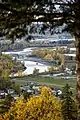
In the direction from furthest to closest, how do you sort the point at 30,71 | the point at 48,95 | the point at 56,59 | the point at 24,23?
the point at 56,59 → the point at 30,71 → the point at 48,95 → the point at 24,23

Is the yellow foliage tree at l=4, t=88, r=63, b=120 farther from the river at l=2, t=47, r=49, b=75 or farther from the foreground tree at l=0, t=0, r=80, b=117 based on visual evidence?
the river at l=2, t=47, r=49, b=75

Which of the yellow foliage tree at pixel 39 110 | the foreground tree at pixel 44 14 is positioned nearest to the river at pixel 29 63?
the yellow foliage tree at pixel 39 110

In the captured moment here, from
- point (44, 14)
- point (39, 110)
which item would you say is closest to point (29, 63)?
point (39, 110)

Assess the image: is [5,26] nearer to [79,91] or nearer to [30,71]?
[79,91]

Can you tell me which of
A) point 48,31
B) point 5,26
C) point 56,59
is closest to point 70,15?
point 48,31

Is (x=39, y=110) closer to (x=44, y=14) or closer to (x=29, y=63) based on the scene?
(x=44, y=14)

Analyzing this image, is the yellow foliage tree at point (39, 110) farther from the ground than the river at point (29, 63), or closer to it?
farther from the ground

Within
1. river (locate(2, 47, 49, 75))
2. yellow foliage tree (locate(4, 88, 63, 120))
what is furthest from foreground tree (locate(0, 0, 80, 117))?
river (locate(2, 47, 49, 75))

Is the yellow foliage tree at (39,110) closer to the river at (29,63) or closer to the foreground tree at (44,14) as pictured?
the foreground tree at (44,14)
